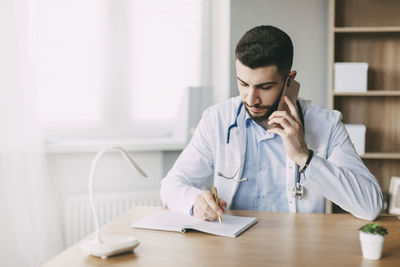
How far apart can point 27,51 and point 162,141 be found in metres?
1.06

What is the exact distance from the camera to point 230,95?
10.3 ft

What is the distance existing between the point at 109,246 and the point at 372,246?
0.70 meters

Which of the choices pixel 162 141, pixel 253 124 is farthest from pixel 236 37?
pixel 253 124

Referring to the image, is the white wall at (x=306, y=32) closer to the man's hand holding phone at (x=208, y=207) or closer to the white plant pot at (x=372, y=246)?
the man's hand holding phone at (x=208, y=207)

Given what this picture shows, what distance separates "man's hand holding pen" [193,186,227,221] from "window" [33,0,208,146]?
1.70 m

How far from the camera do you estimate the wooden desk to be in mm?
1211

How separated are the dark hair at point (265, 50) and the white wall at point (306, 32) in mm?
1389

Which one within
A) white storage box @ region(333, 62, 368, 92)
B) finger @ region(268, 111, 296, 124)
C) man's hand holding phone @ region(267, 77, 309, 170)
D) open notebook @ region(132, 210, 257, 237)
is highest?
white storage box @ region(333, 62, 368, 92)

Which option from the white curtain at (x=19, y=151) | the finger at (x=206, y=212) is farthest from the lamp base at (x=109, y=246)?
the white curtain at (x=19, y=151)

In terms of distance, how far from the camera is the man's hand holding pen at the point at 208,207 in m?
1.54

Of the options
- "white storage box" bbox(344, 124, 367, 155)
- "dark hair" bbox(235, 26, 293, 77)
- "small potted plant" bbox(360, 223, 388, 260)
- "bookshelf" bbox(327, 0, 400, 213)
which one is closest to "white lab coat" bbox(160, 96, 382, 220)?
"dark hair" bbox(235, 26, 293, 77)

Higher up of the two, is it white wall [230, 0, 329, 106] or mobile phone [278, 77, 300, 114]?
white wall [230, 0, 329, 106]

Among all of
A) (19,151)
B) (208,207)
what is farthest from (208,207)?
(19,151)

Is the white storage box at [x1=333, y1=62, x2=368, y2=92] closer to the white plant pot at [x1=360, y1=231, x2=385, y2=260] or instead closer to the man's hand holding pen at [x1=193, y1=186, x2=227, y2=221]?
the man's hand holding pen at [x1=193, y1=186, x2=227, y2=221]
